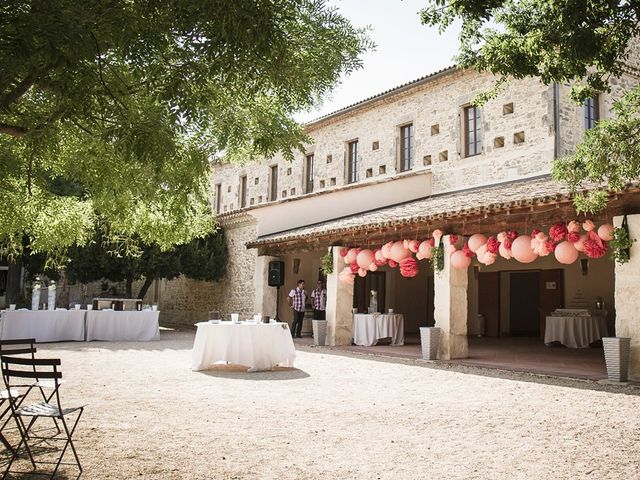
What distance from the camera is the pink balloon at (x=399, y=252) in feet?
35.3

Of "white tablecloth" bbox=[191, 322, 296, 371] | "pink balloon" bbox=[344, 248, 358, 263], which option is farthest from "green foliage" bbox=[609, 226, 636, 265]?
"pink balloon" bbox=[344, 248, 358, 263]

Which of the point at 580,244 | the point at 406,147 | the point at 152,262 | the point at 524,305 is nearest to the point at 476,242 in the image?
the point at 580,244

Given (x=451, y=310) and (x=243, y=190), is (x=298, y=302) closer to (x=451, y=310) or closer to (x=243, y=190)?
(x=451, y=310)

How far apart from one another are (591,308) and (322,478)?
12.5m

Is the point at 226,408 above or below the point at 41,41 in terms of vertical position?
below

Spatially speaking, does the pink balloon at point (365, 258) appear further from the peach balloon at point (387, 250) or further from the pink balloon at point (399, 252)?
the pink balloon at point (399, 252)

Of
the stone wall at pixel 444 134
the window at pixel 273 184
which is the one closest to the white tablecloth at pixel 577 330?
the stone wall at pixel 444 134

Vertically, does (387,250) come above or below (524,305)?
above

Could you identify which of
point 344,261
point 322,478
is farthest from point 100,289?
point 322,478

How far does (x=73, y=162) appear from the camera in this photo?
19.6ft

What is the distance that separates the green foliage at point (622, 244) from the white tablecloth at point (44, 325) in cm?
1148

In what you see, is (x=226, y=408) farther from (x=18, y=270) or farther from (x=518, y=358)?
(x=18, y=270)

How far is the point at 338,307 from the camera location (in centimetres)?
1306

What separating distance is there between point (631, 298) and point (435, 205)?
4791 mm
